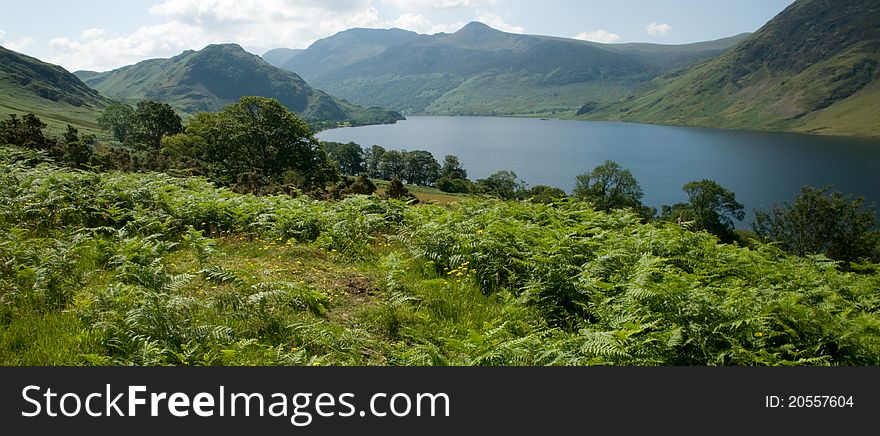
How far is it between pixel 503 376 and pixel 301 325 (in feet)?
9.24

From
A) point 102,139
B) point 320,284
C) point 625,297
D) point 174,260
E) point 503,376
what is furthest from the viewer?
point 102,139

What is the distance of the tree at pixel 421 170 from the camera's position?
13575cm

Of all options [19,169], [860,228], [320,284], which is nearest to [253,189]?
[19,169]

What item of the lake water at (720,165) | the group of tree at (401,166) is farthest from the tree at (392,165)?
the lake water at (720,165)

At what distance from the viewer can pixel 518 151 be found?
187 meters

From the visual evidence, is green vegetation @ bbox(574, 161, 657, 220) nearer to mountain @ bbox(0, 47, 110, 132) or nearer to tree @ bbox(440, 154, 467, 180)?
tree @ bbox(440, 154, 467, 180)

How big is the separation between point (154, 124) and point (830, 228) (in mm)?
97458

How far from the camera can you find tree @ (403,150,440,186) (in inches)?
5344

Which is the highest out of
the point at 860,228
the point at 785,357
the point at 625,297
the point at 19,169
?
the point at 19,169

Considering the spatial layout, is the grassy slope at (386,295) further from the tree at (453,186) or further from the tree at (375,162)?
the tree at (375,162)

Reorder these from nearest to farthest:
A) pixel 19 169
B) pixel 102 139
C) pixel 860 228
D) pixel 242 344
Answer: pixel 242 344, pixel 19 169, pixel 860 228, pixel 102 139

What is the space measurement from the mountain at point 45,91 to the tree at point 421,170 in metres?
78.3

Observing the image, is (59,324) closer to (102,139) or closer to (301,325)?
(301,325)

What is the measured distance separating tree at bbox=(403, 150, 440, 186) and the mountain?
78266 mm
